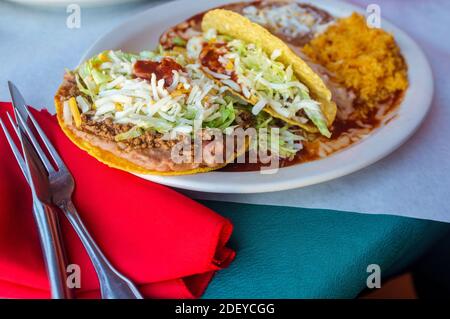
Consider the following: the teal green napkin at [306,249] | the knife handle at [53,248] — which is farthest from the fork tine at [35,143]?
the teal green napkin at [306,249]

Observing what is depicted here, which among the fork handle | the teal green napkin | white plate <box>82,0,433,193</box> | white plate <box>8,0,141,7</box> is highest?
white plate <box>8,0,141,7</box>

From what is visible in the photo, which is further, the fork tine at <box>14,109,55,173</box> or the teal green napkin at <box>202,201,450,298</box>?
the fork tine at <box>14,109,55,173</box>

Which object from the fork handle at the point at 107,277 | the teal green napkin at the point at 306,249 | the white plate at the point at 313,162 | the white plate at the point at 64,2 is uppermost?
the white plate at the point at 64,2

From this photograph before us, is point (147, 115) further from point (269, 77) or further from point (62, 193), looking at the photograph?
point (269, 77)

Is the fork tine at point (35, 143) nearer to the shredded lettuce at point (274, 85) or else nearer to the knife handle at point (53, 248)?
the knife handle at point (53, 248)

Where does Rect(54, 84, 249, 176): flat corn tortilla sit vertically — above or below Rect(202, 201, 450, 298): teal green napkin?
above

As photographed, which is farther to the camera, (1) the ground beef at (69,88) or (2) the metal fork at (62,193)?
(1) the ground beef at (69,88)

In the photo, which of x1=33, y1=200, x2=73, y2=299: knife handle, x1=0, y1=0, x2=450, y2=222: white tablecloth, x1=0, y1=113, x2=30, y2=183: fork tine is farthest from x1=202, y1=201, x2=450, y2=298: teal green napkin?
x1=0, y1=113, x2=30, y2=183: fork tine

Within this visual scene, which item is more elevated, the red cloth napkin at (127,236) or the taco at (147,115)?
the taco at (147,115)

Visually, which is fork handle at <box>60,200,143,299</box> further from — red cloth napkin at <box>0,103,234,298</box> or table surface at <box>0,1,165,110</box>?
table surface at <box>0,1,165,110</box>
